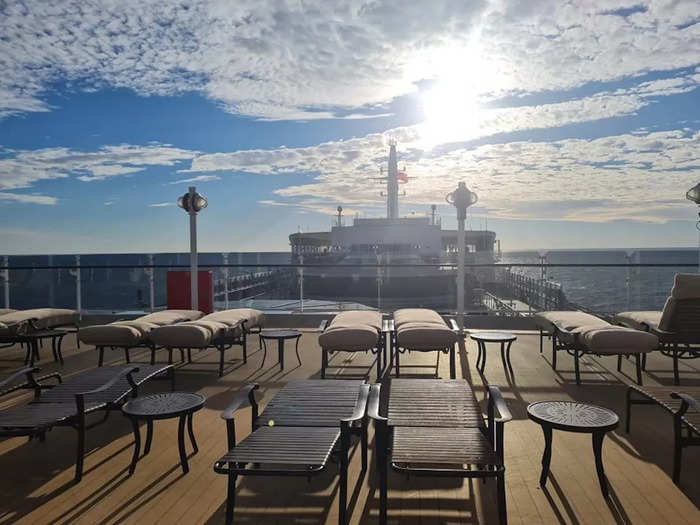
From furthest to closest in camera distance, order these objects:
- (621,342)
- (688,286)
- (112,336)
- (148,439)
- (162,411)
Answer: (112,336) → (688,286) → (621,342) → (148,439) → (162,411)

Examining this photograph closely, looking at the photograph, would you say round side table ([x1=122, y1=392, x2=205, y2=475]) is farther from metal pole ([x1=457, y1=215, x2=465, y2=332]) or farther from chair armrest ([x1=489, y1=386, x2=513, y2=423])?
metal pole ([x1=457, y1=215, x2=465, y2=332])

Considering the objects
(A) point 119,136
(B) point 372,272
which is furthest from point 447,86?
(B) point 372,272

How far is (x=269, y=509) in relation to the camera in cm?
214

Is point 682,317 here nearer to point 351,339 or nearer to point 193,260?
point 351,339

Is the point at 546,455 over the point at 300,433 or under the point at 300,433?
under

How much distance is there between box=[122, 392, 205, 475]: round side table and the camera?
2.43 meters

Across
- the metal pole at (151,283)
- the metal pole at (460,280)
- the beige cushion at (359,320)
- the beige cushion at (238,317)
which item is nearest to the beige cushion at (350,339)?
the beige cushion at (359,320)

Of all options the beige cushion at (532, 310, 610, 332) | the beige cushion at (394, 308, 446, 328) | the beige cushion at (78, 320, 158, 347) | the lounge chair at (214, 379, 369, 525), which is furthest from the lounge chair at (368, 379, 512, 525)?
the beige cushion at (78, 320, 158, 347)

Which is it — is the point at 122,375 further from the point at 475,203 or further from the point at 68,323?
the point at 475,203

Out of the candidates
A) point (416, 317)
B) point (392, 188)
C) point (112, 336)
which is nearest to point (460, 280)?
point (416, 317)

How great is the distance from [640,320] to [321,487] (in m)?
3.47

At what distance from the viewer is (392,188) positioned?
23078mm

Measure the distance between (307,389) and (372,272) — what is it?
67.2 ft

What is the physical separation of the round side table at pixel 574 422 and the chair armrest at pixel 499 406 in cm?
18
